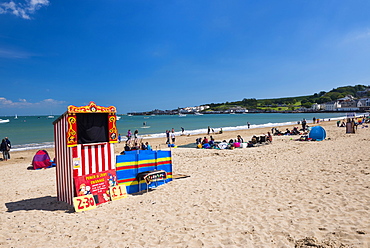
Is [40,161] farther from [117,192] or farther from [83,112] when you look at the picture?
[83,112]

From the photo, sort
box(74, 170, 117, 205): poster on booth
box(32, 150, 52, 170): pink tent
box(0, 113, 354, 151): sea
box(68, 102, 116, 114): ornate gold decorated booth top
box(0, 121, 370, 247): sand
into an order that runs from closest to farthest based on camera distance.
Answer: box(0, 121, 370, 247): sand < box(68, 102, 116, 114): ornate gold decorated booth top < box(74, 170, 117, 205): poster on booth < box(32, 150, 52, 170): pink tent < box(0, 113, 354, 151): sea

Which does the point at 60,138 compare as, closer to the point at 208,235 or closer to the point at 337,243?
the point at 208,235

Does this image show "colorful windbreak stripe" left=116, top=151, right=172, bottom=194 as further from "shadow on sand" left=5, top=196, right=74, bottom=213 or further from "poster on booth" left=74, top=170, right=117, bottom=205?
"shadow on sand" left=5, top=196, right=74, bottom=213

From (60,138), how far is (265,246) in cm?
558

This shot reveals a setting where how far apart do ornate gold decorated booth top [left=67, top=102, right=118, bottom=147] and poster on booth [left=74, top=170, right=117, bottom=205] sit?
949 mm

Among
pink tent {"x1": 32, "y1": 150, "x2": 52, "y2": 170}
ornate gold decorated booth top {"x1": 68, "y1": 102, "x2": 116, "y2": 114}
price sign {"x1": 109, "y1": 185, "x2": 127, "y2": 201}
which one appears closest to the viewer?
ornate gold decorated booth top {"x1": 68, "y1": 102, "x2": 116, "y2": 114}

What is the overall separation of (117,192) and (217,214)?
10.4ft

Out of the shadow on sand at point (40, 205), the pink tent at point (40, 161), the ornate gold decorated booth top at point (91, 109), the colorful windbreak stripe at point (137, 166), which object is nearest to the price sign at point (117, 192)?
the colorful windbreak stripe at point (137, 166)

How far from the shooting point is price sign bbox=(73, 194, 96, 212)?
19.1 ft

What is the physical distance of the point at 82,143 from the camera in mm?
6129

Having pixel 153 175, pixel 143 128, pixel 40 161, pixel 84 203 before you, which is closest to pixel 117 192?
pixel 84 203

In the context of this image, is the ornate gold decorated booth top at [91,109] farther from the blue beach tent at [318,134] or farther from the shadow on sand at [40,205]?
the blue beach tent at [318,134]

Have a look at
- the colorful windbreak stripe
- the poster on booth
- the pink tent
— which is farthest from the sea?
the poster on booth

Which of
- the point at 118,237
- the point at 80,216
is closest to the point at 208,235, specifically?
the point at 118,237
